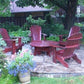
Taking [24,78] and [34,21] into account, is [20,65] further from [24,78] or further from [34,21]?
[34,21]

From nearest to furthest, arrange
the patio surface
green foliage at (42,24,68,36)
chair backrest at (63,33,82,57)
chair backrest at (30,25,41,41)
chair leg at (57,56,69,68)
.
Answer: the patio surface, chair backrest at (63,33,82,57), chair leg at (57,56,69,68), chair backrest at (30,25,41,41), green foliage at (42,24,68,36)

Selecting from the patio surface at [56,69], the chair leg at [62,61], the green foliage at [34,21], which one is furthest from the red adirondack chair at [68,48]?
the green foliage at [34,21]

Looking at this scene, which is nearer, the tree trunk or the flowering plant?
the flowering plant

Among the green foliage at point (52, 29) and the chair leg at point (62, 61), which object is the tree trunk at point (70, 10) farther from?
the chair leg at point (62, 61)

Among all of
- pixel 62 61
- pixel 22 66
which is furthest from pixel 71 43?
pixel 22 66

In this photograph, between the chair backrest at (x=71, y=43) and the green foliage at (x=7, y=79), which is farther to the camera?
the chair backrest at (x=71, y=43)

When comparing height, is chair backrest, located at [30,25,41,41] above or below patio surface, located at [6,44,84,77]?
above

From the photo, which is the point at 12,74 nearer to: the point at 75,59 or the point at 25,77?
the point at 25,77

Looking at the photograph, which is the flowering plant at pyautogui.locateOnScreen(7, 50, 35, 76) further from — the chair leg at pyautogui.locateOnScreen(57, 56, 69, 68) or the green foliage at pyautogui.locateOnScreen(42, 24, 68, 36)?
the green foliage at pyautogui.locateOnScreen(42, 24, 68, 36)

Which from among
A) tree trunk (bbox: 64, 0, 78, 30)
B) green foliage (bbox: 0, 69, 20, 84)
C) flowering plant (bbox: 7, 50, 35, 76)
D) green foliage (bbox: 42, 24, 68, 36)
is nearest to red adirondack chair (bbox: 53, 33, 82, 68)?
flowering plant (bbox: 7, 50, 35, 76)

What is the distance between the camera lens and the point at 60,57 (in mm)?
4160

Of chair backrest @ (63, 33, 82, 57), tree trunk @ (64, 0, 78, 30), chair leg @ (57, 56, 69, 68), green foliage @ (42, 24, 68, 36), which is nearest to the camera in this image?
chair backrest @ (63, 33, 82, 57)

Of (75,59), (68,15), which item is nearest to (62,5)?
(68,15)

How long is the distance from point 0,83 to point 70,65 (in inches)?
76.6
